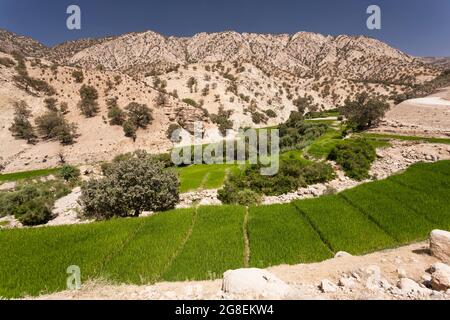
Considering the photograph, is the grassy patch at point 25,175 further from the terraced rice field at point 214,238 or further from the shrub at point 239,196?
the terraced rice field at point 214,238

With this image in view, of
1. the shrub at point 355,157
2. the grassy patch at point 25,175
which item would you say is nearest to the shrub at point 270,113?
the shrub at point 355,157

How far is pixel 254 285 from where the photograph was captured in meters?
7.92

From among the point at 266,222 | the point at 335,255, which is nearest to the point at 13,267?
the point at 266,222

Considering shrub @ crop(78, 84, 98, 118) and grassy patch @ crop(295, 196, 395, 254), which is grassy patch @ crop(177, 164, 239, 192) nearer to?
grassy patch @ crop(295, 196, 395, 254)

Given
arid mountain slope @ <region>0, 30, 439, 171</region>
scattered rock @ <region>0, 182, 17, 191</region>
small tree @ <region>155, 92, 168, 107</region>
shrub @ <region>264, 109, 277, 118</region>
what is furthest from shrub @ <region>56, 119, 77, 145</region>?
shrub @ <region>264, 109, 277, 118</region>

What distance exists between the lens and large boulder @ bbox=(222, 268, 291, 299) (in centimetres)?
765

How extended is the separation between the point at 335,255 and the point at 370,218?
18.5 ft

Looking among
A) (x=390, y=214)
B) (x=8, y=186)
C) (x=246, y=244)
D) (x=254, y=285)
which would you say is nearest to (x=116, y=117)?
(x=8, y=186)

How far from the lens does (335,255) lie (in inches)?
493

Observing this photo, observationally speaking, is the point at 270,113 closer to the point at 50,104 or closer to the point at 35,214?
the point at 50,104

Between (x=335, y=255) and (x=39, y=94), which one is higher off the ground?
(x=39, y=94)

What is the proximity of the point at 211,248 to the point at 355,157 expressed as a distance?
26.9m
